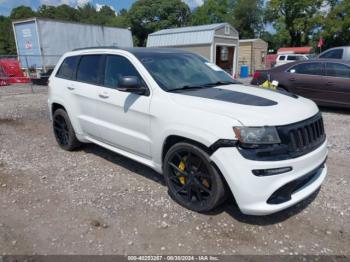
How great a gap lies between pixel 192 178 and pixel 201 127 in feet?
2.20

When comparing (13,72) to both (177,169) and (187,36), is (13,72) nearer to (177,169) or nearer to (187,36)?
(187,36)

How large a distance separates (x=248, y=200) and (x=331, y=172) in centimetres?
228

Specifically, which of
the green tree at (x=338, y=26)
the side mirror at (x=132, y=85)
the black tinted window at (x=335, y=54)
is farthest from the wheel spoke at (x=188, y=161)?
the green tree at (x=338, y=26)

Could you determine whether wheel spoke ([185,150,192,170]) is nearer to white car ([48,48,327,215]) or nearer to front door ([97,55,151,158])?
white car ([48,48,327,215])

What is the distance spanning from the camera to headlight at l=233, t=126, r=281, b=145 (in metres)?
2.55

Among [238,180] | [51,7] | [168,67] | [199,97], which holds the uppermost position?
[51,7]

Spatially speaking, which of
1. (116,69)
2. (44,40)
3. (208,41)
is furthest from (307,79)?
(44,40)

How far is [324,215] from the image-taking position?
312 centimetres

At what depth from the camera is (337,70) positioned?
771 centimetres

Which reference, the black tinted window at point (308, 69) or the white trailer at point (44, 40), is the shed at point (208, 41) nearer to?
the white trailer at point (44, 40)

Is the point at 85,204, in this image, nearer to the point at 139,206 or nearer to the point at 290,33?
the point at 139,206

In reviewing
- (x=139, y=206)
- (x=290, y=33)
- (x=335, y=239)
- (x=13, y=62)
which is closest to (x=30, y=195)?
(x=139, y=206)

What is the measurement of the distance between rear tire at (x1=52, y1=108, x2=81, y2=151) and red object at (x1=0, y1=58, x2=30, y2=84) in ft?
48.6

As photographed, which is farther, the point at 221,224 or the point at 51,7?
the point at 51,7
